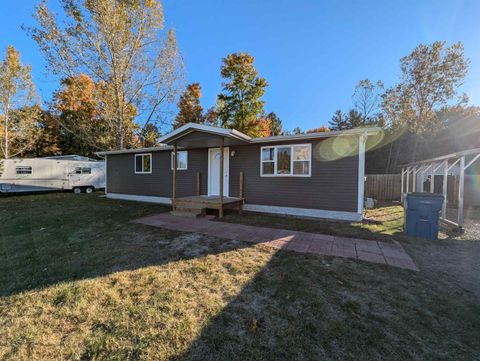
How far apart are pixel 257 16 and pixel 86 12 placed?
401 inches

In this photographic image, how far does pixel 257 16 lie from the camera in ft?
34.3

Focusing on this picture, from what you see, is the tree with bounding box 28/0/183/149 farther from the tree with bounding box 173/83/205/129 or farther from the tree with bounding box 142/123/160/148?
the tree with bounding box 173/83/205/129

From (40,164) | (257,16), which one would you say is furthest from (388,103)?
(40,164)

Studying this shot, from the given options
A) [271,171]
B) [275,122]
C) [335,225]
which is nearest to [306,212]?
[335,225]

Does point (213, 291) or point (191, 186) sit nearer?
point (213, 291)

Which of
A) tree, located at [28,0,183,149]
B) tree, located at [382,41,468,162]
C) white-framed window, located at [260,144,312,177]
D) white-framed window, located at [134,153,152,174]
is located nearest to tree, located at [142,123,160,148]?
tree, located at [28,0,183,149]

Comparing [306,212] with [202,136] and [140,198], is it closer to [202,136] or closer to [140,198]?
[202,136]

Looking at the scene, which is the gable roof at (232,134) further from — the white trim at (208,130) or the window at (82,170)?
the window at (82,170)

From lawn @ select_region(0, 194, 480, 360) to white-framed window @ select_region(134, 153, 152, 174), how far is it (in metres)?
7.06

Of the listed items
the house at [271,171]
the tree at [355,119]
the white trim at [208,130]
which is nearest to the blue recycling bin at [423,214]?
the house at [271,171]

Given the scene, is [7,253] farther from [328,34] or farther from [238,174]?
[328,34]

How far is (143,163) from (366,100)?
23.5 m

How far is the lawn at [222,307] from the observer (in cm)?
193

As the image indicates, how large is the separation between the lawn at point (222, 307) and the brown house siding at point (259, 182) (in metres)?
3.67
